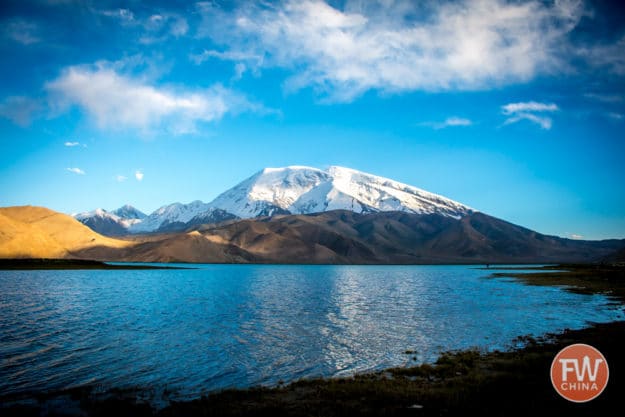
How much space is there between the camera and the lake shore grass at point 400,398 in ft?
57.8

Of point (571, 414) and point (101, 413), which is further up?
point (571, 414)

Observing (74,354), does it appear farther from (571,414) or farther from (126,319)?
(571,414)

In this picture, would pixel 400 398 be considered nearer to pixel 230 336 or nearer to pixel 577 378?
pixel 577 378

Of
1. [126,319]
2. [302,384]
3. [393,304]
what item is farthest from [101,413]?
[393,304]

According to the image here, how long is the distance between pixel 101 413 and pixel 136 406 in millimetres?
1490

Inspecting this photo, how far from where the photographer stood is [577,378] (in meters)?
18.4

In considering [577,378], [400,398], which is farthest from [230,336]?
[577,378]

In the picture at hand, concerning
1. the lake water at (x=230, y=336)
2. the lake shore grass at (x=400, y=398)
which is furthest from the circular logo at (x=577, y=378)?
the lake water at (x=230, y=336)

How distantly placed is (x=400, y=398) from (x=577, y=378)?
25.3ft

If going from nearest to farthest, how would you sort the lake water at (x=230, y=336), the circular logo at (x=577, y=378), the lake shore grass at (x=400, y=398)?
the lake shore grass at (x=400, y=398) < the circular logo at (x=577, y=378) < the lake water at (x=230, y=336)

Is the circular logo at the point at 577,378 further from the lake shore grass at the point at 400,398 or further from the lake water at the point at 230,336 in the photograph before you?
the lake water at the point at 230,336

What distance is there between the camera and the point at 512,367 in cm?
2516

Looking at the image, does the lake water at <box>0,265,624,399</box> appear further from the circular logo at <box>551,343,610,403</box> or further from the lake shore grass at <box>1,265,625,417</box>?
the circular logo at <box>551,343,610,403</box>

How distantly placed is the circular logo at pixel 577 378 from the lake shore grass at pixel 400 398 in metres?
0.37
